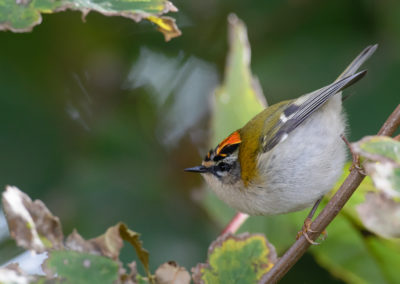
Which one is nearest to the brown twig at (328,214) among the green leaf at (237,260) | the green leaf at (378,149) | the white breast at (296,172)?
the green leaf at (237,260)

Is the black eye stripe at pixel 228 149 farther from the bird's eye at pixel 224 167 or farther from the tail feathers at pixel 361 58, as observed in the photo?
the tail feathers at pixel 361 58

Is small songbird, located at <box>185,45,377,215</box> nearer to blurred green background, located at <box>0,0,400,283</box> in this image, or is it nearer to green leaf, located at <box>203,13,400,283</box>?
green leaf, located at <box>203,13,400,283</box>

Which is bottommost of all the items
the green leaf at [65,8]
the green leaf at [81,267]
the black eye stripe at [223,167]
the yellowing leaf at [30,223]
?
the black eye stripe at [223,167]

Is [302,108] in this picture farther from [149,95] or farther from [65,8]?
[65,8]

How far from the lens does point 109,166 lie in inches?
104

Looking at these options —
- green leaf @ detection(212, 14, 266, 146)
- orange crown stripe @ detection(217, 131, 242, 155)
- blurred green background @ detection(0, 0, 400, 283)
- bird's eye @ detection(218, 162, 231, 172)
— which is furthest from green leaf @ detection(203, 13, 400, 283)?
blurred green background @ detection(0, 0, 400, 283)

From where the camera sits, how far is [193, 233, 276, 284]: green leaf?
124 centimetres

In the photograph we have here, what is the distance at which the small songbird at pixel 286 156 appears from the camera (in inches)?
75.4

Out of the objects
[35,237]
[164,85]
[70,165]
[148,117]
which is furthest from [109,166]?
[35,237]

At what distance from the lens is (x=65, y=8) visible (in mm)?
1061

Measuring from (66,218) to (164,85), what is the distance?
94 cm

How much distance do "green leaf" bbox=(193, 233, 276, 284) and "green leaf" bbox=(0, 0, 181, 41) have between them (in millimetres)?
536

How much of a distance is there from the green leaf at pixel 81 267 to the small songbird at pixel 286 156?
0.83m

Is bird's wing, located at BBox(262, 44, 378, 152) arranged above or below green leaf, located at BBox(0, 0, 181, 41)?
below
